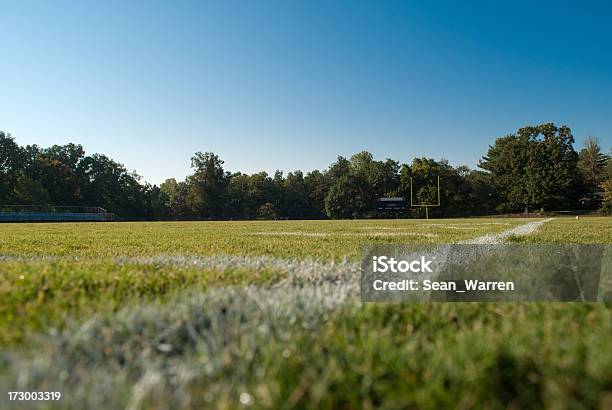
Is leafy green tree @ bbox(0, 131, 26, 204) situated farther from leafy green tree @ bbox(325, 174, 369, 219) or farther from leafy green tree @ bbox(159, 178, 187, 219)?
leafy green tree @ bbox(325, 174, 369, 219)

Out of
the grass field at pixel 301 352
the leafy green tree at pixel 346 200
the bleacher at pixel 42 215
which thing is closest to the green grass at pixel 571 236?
the grass field at pixel 301 352

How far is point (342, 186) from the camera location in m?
62.8

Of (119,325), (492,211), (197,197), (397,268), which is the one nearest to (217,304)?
(119,325)

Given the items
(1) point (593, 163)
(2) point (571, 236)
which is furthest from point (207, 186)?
(2) point (571, 236)

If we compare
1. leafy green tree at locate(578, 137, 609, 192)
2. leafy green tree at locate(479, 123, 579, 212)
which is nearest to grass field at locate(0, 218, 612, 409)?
leafy green tree at locate(479, 123, 579, 212)

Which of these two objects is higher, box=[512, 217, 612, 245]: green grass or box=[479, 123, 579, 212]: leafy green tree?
box=[479, 123, 579, 212]: leafy green tree

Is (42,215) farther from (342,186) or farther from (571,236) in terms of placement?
(571,236)

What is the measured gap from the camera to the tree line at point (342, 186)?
52.4 metres

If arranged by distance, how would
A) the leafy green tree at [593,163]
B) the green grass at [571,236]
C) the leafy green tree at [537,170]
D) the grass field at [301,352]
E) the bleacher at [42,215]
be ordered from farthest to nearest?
the leafy green tree at [593,163]
the leafy green tree at [537,170]
the bleacher at [42,215]
the green grass at [571,236]
the grass field at [301,352]

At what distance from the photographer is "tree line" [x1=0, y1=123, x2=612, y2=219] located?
5244cm

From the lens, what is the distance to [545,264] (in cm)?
280

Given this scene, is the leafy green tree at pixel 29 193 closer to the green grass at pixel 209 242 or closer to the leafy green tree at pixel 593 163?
the green grass at pixel 209 242

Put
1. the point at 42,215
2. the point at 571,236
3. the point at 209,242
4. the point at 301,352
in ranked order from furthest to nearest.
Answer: the point at 42,215
the point at 571,236
the point at 209,242
the point at 301,352

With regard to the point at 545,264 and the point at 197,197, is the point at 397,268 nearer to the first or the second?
the point at 545,264
